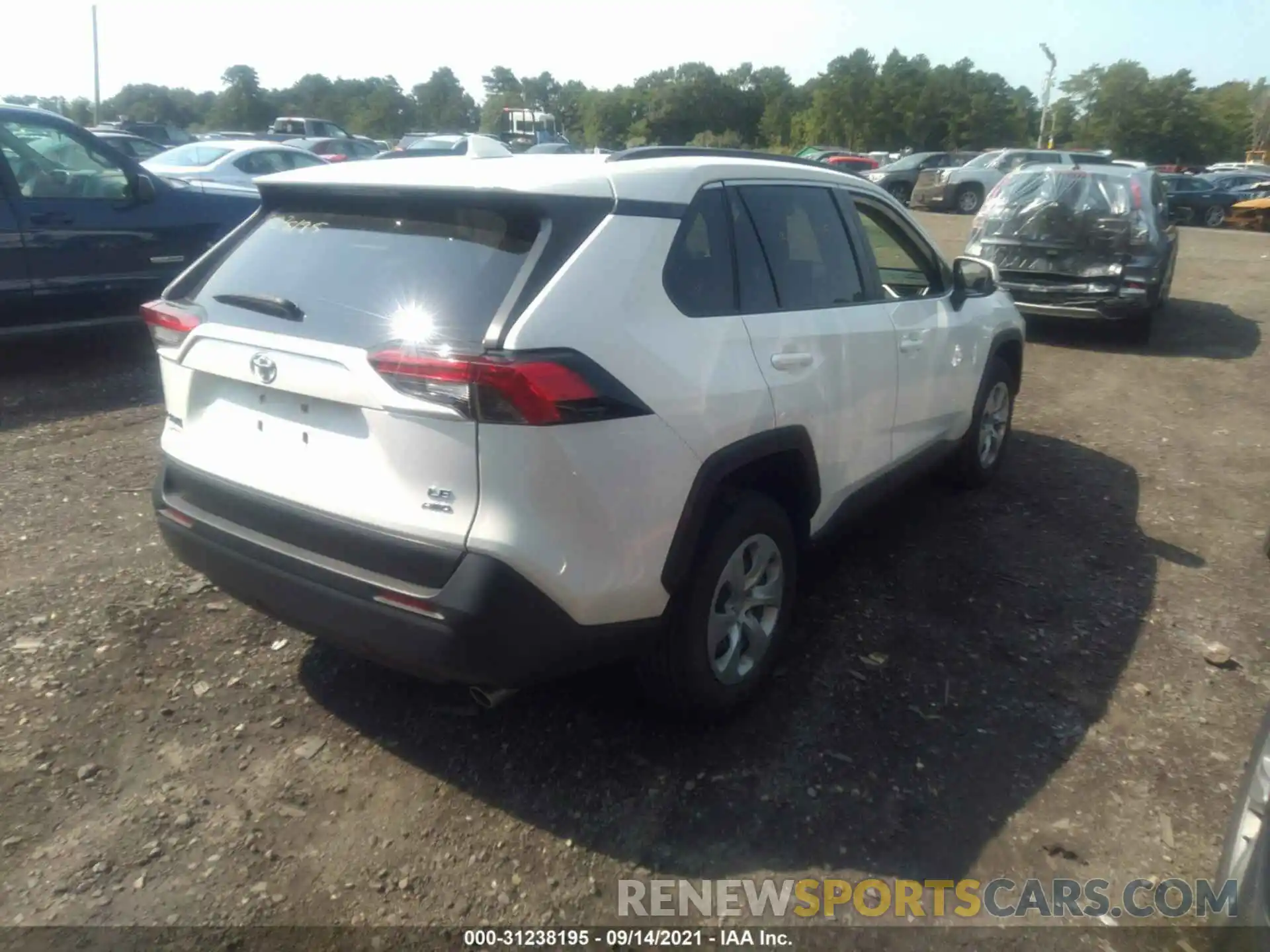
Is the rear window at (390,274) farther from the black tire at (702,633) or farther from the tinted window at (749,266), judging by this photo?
the black tire at (702,633)

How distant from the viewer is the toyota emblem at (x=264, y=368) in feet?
9.21

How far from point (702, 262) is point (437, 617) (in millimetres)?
1377

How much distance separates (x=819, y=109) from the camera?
215 feet

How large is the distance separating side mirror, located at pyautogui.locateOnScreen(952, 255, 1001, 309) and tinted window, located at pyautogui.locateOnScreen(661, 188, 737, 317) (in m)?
2.03

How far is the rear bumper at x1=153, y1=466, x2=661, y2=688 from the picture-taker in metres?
2.53

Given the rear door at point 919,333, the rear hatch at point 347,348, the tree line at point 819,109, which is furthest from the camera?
the tree line at point 819,109

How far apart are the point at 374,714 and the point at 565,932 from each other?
3.84 ft

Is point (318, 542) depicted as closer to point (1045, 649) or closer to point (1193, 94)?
point (1045, 649)

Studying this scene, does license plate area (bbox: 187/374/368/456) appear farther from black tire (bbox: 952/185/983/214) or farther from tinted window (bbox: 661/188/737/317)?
black tire (bbox: 952/185/983/214)

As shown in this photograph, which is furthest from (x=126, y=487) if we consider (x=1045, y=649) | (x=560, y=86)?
(x=560, y=86)

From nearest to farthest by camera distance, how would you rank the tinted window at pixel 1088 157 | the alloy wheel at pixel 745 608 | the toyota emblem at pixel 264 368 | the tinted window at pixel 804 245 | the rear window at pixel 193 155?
1. the toyota emblem at pixel 264 368
2. the alloy wheel at pixel 745 608
3. the tinted window at pixel 804 245
4. the rear window at pixel 193 155
5. the tinted window at pixel 1088 157

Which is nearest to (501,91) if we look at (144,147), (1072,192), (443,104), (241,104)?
(443,104)

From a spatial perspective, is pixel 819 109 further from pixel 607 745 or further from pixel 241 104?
pixel 607 745
